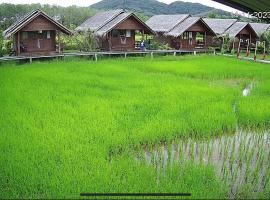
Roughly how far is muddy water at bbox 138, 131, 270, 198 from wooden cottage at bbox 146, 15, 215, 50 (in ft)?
55.4

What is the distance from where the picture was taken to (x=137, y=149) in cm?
688

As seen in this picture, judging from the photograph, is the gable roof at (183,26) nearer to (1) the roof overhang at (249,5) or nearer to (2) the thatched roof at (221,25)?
(2) the thatched roof at (221,25)

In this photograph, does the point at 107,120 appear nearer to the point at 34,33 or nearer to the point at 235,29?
the point at 34,33

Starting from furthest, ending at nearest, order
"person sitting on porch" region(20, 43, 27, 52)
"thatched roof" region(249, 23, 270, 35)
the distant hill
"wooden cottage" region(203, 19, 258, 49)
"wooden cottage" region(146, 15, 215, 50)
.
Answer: the distant hill → "thatched roof" region(249, 23, 270, 35) → "wooden cottage" region(203, 19, 258, 49) → "wooden cottage" region(146, 15, 215, 50) → "person sitting on porch" region(20, 43, 27, 52)

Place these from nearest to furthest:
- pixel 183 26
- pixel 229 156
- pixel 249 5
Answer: pixel 249 5 → pixel 229 156 → pixel 183 26

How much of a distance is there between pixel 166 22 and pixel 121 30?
5.88m

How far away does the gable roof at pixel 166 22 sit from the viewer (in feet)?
84.8

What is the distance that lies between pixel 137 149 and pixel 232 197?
7.54 feet

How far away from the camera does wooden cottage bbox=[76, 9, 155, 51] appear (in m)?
21.6

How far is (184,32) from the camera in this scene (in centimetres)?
2469

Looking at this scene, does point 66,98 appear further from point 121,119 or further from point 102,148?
point 102,148

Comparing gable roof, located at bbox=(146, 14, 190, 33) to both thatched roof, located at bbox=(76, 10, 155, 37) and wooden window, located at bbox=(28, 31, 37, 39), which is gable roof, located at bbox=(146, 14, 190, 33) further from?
wooden window, located at bbox=(28, 31, 37, 39)

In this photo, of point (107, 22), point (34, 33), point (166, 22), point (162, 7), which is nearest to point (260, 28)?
point (166, 22)

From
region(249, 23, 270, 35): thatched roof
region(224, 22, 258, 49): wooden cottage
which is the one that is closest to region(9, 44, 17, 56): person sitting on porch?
region(224, 22, 258, 49): wooden cottage
